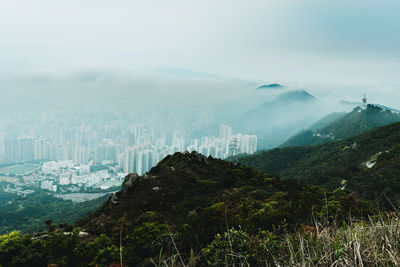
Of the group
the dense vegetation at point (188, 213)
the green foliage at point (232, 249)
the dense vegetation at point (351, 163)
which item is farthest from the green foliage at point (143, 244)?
the dense vegetation at point (351, 163)

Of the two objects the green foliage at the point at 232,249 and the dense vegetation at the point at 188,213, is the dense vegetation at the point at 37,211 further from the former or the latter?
the green foliage at the point at 232,249

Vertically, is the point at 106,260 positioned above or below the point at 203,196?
above

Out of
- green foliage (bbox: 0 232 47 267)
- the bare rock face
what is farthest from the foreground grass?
the bare rock face

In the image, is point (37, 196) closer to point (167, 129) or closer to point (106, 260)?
point (106, 260)

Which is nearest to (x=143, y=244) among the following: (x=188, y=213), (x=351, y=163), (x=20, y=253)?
(x=20, y=253)

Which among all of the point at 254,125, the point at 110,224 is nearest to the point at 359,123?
the point at 110,224

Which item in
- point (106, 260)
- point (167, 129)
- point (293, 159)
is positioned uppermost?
point (106, 260)
